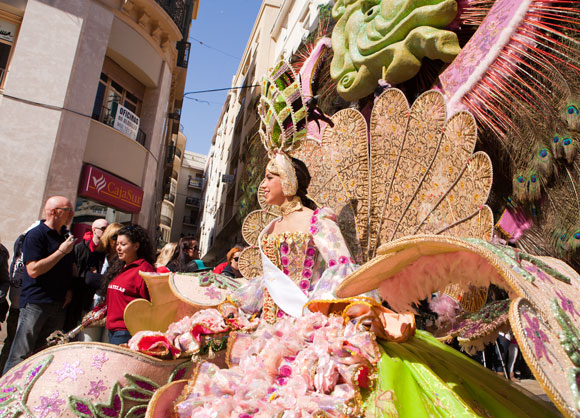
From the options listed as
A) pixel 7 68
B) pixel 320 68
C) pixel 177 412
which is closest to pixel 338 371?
pixel 177 412

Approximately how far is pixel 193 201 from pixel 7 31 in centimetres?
3662

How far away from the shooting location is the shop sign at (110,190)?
9117mm

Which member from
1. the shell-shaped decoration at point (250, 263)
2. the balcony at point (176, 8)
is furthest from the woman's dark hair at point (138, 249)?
the balcony at point (176, 8)

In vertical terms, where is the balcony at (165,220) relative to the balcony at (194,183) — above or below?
below

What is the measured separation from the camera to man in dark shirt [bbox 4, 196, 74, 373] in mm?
2834

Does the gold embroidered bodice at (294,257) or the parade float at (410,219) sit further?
the gold embroidered bodice at (294,257)

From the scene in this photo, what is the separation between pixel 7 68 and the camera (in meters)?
8.92

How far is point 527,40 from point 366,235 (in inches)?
50.0

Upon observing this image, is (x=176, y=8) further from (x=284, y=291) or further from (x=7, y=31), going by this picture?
(x=284, y=291)

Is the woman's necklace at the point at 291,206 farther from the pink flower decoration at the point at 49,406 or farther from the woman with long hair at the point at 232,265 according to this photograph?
the woman with long hair at the point at 232,265

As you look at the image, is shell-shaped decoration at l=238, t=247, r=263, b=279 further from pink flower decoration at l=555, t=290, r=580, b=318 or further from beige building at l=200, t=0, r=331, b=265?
beige building at l=200, t=0, r=331, b=265

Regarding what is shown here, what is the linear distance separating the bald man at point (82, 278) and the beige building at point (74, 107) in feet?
17.4

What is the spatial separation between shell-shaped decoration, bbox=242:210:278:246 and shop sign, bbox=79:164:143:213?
7.67m

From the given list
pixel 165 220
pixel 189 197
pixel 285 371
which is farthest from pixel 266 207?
pixel 189 197
